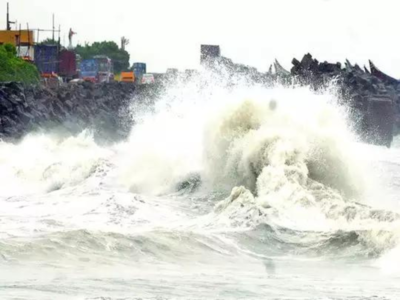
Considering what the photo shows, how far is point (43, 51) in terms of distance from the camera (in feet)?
369

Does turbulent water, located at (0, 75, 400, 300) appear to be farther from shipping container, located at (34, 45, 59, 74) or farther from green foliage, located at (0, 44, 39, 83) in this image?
shipping container, located at (34, 45, 59, 74)

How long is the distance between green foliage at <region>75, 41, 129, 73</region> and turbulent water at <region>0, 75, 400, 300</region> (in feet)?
401

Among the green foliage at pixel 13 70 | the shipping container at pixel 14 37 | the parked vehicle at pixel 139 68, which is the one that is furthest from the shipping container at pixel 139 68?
the green foliage at pixel 13 70

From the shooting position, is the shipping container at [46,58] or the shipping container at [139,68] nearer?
the shipping container at [46,58]

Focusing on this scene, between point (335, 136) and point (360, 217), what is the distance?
559 cm

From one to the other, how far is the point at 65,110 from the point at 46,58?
5151 centimetres

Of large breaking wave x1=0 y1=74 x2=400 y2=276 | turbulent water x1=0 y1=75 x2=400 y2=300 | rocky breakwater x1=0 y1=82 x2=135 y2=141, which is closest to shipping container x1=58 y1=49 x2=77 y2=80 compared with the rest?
rocky breakwater x1=0 y1=82 x2=135 y2=141

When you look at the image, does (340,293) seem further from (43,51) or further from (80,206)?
(43,51)

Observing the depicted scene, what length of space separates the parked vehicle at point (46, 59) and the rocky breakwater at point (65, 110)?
25.4m

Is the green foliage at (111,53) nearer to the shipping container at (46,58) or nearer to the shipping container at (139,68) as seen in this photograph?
the shipping container at (139,68)

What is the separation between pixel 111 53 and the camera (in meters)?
153

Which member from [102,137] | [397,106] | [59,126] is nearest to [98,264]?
[59,126]

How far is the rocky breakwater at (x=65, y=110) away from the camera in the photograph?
51409mm

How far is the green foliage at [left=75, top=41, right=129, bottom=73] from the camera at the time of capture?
5979 inches
